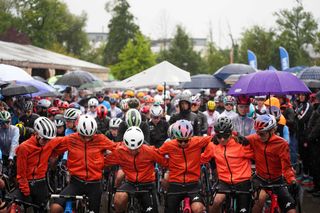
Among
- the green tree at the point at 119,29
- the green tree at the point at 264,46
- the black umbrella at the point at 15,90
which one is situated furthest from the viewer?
the green tree at the point at 119,29

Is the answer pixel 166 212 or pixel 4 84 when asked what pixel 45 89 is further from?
pixel 166 212

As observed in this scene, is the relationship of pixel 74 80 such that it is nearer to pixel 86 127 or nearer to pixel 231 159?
pixel 86 127

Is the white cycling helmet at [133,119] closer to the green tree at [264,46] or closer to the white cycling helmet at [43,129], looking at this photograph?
the white cycling helmet at [43,129]

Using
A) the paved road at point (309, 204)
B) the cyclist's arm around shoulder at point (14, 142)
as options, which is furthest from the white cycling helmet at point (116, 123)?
the cyclist's arm around shoulder at point (14, 142)

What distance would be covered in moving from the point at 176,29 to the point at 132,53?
9.71 m

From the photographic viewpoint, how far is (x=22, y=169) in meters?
8.24

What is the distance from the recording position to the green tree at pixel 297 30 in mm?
54562

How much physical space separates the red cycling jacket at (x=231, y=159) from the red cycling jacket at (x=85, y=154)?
5.42 ft

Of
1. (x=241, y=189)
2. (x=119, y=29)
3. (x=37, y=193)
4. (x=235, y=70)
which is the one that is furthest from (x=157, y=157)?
(x=119, y=29)

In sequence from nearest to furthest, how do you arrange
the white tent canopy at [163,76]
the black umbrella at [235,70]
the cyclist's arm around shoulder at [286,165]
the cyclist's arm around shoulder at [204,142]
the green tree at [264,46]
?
the cyclist's arm around shoulder at [286,165], the cyclist's arm around shoulder at [204,142], the white tent canopy at [163,76], the black umbrella at [235,70], the green tree at [264,46]

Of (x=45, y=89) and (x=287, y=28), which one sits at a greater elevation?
(x=287, y=28)

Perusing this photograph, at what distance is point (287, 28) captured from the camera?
5622cm

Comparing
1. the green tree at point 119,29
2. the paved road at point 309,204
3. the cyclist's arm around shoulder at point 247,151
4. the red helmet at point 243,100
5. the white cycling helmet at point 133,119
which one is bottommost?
the paved road at point 309,204

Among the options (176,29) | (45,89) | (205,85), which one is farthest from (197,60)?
(45,89)
